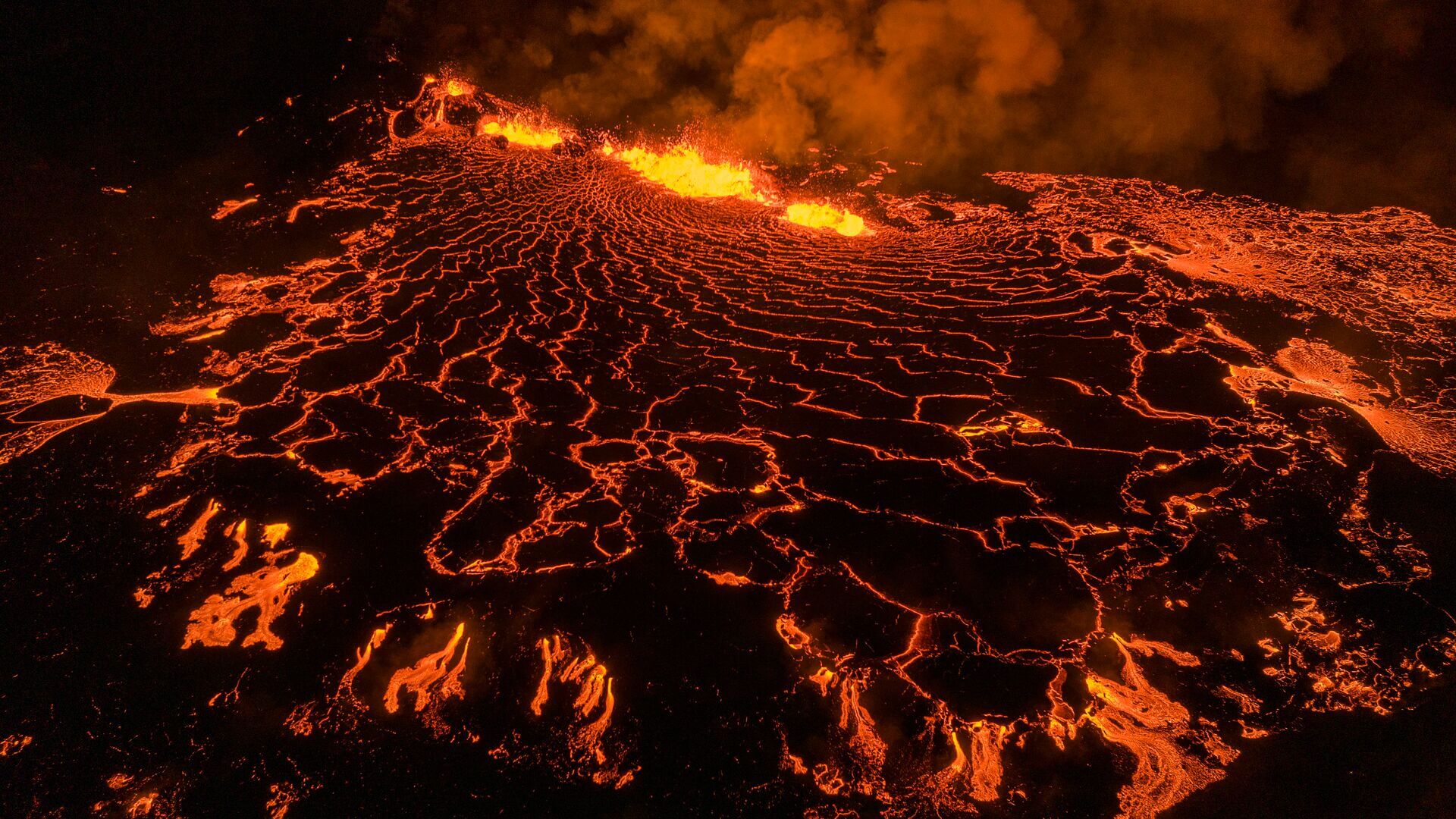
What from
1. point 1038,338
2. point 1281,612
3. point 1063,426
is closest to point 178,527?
point 1063,426

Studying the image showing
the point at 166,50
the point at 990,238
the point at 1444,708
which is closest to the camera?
the point at 1444,708

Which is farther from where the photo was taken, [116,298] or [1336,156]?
[1336,156]

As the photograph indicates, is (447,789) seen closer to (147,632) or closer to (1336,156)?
(147,632)

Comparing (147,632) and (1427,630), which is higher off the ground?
(1427,630)

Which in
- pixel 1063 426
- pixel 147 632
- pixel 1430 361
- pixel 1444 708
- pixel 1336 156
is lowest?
pixel 147 632

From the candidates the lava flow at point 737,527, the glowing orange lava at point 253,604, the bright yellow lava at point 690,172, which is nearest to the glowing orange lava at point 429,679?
the lava flow at point 737,527

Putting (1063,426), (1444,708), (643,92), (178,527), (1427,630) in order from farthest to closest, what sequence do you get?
(643,92) → (1063,426) → (178,527) → (1427,630) → (1444,708)

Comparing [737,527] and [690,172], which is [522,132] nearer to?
[690,172]

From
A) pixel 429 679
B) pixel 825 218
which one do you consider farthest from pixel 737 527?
pixel 825 218

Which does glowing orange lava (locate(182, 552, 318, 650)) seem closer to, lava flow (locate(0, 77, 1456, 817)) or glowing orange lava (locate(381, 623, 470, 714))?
lava flow (locate(0, 77, 1456, 817))
